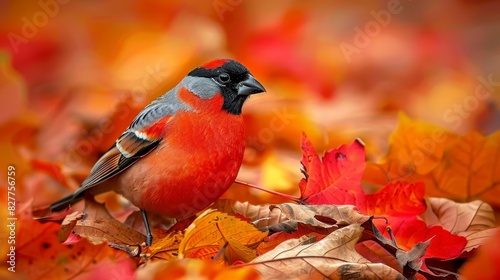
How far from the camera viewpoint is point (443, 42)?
3.33m

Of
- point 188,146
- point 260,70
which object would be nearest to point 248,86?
point 188,146

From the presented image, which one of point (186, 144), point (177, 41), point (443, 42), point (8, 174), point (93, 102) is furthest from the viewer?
point (443, 42)

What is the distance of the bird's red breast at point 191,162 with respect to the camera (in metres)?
1.17

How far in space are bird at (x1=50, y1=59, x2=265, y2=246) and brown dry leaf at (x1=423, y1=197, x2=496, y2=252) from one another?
369 mm

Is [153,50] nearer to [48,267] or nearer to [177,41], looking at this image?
[177,41]

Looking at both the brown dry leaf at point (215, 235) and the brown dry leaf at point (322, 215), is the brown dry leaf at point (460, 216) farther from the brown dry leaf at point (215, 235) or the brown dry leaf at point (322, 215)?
the brown dry leaf at point (215, 235)

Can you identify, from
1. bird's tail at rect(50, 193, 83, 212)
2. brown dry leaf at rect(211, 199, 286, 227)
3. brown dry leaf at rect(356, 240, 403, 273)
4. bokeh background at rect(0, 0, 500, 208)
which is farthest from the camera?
bokeh background at rect(0, 0, 500, 208)

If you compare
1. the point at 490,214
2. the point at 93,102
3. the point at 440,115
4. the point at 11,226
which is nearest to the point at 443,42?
the point at 440,115

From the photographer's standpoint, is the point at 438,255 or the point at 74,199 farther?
the point at 74,199

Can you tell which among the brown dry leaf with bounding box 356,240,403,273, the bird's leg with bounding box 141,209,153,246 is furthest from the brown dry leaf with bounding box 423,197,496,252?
the bird's leg with bounding box 141,209,153,246

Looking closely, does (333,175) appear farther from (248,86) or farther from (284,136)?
(284,136)

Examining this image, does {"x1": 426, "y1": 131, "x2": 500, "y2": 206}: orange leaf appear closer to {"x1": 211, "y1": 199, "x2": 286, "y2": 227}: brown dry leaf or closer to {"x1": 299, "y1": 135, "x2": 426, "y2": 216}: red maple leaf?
{"x1": 299, "y1": 135, "x2": 426, "y2": 216}: red maple leaf

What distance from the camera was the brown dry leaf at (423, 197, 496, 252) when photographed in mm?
1244

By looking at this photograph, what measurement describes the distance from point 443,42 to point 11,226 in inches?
104
